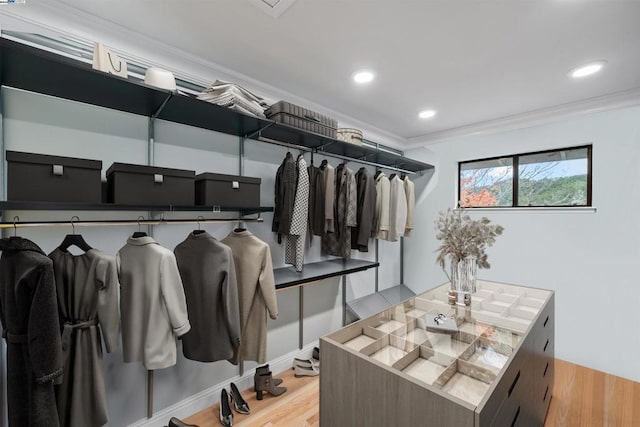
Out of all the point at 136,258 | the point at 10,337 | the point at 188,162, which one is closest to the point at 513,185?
the point at 188,162

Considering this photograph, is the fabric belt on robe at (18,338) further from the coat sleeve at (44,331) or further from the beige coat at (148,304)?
the beige coat at (148,304)

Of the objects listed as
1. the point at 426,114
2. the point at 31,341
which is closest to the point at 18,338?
the point at 31,341

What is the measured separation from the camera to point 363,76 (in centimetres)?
221

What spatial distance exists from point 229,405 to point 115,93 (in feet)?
7.18

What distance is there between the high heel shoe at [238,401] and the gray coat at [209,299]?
59 centimetres

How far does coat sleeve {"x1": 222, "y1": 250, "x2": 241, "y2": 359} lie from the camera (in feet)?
5.47

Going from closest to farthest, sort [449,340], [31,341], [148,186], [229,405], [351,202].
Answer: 1. [31,341]
2. [449,340]
3. [148,186]
4. [229,405]
5. [351,202]

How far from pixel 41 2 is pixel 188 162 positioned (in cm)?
105

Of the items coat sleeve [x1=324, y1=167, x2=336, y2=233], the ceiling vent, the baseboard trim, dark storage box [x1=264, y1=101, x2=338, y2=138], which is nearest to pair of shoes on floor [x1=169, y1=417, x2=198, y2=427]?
the baseboard trim

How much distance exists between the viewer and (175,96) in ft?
5.11

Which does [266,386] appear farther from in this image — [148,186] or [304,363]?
[148,186]

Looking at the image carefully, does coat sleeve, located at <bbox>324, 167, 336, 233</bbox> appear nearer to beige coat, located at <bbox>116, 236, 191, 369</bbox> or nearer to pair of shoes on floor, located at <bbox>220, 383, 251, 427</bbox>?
beige coat, located at <bbox>116, 236, 191, 369</bbox>

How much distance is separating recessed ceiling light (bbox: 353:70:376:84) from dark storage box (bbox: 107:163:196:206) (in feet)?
4.88

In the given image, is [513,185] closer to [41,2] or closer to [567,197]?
[567,197]
